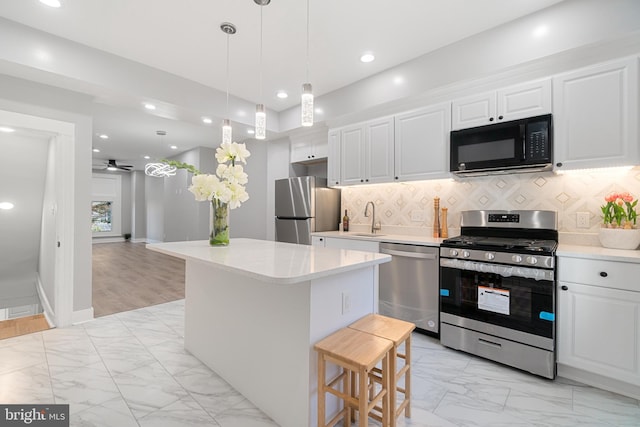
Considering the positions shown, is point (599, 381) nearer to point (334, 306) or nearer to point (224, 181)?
point (334, 306)

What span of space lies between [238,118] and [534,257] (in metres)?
3.62

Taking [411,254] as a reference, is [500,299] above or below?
below

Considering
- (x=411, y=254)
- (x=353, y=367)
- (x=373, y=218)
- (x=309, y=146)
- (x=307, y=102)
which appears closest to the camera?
(x=353, y=367)

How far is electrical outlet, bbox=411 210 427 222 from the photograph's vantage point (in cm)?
336

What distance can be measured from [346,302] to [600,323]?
68.3 inches

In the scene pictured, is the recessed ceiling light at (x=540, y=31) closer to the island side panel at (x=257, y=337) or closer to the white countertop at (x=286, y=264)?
the white countertop at (x=286, y=264)

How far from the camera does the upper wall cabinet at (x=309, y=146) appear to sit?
4.23m

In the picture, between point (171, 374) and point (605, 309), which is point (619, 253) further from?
point (171, 374)

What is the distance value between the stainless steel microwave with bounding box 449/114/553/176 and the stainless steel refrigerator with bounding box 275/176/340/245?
5.81 feet

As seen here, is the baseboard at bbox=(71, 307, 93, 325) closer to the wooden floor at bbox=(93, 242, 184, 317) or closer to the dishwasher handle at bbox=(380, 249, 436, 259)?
the wooden floor at bbox=(93, 242, 184, 317)

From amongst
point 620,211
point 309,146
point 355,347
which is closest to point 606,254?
point 620,211

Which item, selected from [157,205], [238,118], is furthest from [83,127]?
[157,205]

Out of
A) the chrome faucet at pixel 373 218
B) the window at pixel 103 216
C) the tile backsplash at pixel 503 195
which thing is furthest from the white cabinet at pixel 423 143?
the window at pixel 103 216

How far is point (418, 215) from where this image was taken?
3408 mm
